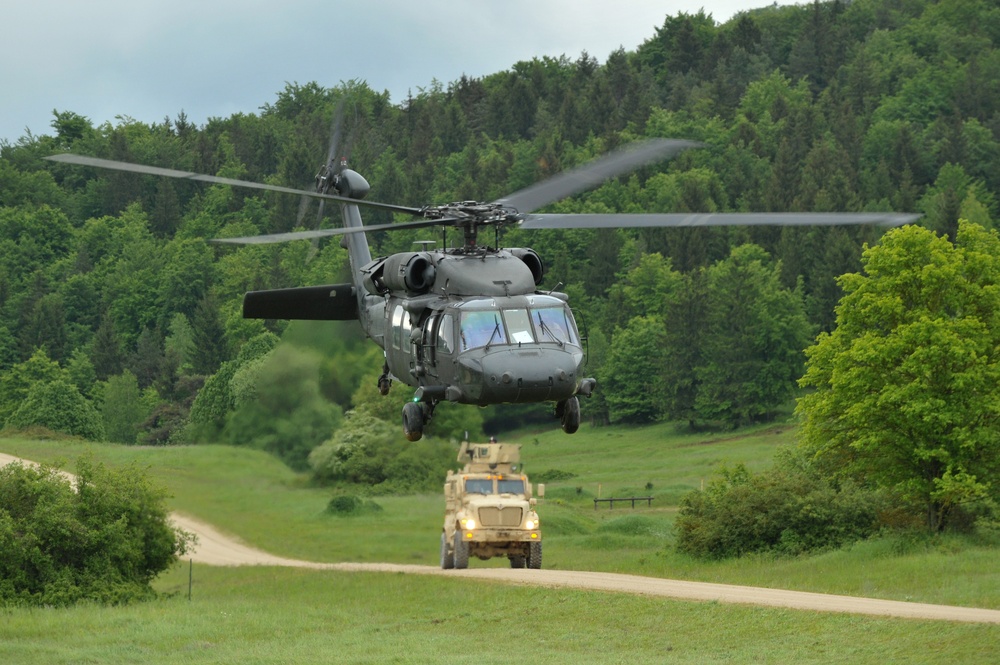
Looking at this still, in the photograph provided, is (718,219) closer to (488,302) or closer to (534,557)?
(488,302)

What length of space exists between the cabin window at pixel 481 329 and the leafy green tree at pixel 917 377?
26.0 meters

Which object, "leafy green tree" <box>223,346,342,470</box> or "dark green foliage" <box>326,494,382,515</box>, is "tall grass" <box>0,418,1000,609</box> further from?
"leafy green tree" <box>223,346,342,470</box>

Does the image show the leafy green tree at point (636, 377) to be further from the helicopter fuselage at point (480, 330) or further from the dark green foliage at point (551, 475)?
the helicopter fuselage at point (480, 330)

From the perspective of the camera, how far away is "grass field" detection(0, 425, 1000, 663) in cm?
3316

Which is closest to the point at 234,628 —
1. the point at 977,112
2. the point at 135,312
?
the point at 135,312

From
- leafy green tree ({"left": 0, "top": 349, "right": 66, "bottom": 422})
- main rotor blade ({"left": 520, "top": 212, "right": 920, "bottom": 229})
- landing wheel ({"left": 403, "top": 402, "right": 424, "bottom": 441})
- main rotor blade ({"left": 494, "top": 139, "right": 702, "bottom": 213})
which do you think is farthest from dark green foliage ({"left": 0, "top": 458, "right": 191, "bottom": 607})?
leafy green tree ({"left": 0, "top": 349, "right": 66, "bottom": 422})

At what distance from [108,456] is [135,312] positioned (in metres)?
74.7

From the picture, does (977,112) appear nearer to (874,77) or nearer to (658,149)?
(874,77)

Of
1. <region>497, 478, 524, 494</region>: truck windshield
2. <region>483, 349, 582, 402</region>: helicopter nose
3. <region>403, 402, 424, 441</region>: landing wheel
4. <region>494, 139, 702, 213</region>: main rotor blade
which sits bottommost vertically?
<region>497, 478, 524, 494</region>: truck windshield

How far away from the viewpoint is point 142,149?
158m

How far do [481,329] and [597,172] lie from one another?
3215mm

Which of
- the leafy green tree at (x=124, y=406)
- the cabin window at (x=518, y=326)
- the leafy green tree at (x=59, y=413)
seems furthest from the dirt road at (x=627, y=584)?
the leafy green tree at (x=59, y=413)

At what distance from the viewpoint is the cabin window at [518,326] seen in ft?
78.2

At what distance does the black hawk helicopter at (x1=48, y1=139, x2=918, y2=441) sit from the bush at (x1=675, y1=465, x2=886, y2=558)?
24.6 metres
